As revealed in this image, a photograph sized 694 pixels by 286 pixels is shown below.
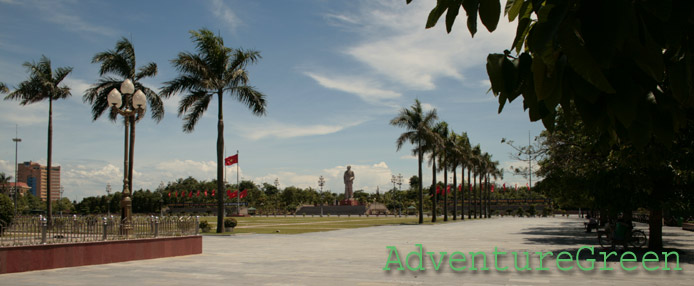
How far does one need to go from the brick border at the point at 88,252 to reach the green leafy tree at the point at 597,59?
1389 centimetres

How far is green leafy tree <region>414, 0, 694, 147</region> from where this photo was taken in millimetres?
1963

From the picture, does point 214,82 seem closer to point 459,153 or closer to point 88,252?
point 88,252

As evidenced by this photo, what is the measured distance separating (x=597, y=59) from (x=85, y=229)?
1576cm

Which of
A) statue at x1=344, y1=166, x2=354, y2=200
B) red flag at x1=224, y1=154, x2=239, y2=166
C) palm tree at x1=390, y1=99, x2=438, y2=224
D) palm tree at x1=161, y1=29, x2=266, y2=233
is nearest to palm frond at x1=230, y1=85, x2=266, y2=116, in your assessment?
palm tree at x1=161, y1=29, x2=266, y2=233

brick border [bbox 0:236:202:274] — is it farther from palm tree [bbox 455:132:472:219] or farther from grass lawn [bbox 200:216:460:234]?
palm tree [bbox 455:132:472:219]

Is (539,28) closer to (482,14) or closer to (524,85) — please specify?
(482,14)

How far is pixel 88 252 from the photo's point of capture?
14578 mm

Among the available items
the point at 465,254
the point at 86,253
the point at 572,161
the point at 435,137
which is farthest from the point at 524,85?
the point at 435,137

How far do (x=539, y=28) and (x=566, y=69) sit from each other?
274 mm

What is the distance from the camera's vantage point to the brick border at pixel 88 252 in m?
13.0

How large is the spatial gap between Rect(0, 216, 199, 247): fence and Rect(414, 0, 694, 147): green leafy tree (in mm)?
14234

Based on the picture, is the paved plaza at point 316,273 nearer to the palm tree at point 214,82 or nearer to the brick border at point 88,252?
the brick border at point 88,252

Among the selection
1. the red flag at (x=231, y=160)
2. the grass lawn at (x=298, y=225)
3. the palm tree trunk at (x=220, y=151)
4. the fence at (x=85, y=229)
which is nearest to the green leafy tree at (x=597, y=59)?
the fence at (x=85, y=229)

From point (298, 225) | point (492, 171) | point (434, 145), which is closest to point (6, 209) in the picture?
point (298, 225)
